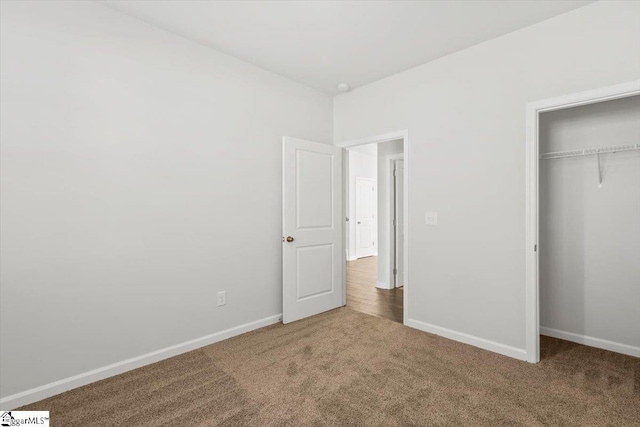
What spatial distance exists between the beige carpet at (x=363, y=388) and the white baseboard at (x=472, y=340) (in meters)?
0.08

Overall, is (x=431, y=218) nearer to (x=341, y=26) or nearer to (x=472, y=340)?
(x=472, y=340)

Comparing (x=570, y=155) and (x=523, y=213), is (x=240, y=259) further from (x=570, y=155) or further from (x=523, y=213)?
(x=570, y=155)

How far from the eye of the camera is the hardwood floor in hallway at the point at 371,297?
378 centimetres

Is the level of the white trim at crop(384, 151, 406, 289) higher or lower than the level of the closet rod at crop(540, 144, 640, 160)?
lower

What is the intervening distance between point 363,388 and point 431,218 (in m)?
1.73

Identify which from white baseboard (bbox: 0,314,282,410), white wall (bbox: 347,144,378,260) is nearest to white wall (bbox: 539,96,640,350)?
white baseboard (bbox: 0,314,282,410)

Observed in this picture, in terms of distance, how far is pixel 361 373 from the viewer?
2.32 m

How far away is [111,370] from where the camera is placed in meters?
2.31

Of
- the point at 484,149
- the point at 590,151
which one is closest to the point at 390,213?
the point at 484,149

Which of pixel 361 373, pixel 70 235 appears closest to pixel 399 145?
pixel 361 373

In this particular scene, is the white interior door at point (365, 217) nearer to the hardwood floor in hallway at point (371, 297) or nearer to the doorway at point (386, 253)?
the doorway at point (386, 253)

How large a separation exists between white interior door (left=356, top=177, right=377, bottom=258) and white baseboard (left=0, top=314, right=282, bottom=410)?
5125 millimetres

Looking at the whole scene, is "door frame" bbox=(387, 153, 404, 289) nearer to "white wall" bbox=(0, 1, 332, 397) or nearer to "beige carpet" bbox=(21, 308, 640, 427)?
"beige carpet" bbox=(21, 308, 640, 427)

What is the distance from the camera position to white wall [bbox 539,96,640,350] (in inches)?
103
